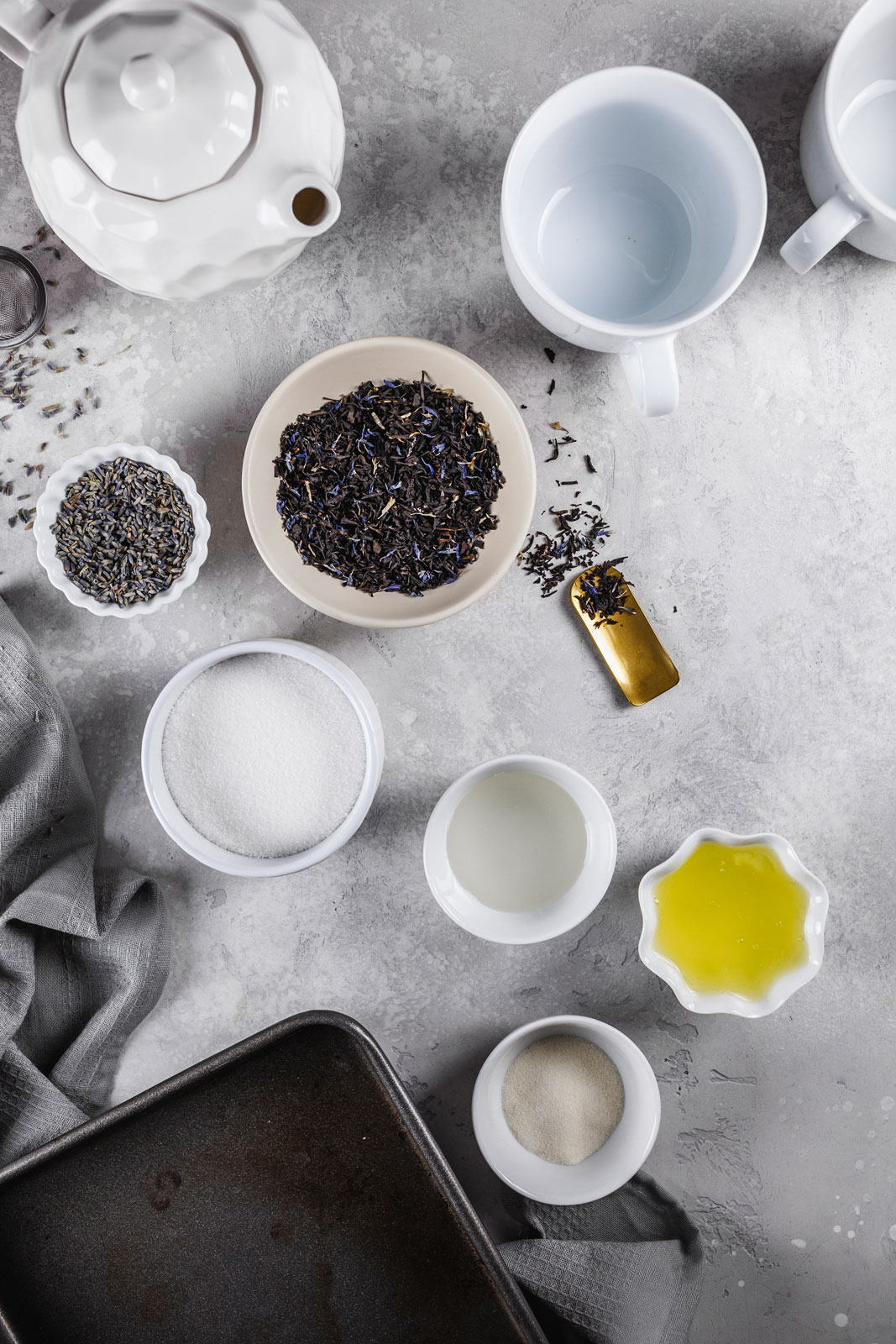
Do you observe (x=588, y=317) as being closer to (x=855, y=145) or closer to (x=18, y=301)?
(x=855, y=145)

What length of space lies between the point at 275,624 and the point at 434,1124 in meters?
0.80

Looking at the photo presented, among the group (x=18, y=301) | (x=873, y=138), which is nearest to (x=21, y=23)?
(x=18, y=301)

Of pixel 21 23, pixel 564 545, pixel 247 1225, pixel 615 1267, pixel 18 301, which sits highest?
pixel 21 23

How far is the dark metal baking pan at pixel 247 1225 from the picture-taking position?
3.84 ft

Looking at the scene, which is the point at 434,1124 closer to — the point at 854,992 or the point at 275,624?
the point at 854,992

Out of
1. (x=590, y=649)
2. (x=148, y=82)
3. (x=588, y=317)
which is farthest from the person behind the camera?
(x=590, y=649)

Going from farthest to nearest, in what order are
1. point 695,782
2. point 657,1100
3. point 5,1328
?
point 695,782 < point 657,1100 < point 5,1328

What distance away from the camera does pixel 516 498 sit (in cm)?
122

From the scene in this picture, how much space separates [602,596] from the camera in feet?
4.35

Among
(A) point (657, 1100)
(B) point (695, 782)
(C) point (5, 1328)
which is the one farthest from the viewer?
(B) point (695, 782)

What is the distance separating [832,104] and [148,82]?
87 cm

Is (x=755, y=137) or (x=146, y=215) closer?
(x=146, y=215)

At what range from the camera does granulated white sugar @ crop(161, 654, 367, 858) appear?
1.27 m

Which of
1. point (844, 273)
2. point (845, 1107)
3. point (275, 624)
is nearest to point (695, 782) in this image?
point (845, 1107)
